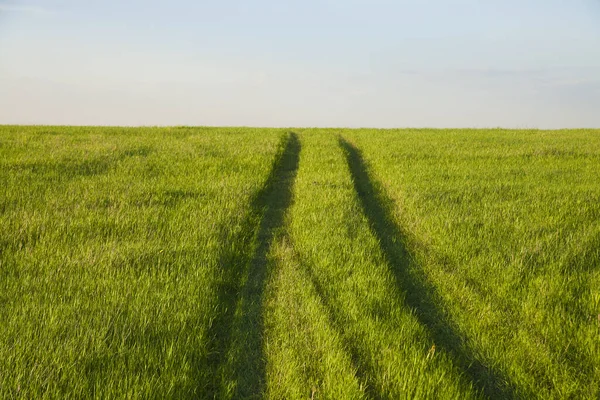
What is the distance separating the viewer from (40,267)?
550 cm

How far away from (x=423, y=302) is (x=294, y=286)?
1.49m

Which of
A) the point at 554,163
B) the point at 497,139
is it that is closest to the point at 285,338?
the point at 554,163

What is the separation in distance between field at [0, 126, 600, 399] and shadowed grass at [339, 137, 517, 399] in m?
0.02

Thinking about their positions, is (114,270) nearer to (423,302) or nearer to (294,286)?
(294,286)

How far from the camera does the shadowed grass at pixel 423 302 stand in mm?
4031

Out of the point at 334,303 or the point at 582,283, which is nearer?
the point at 334,303

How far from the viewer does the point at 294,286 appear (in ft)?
17.7

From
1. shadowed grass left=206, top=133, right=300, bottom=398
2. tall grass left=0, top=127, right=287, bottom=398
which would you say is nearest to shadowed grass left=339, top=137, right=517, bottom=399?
shadowed grass left=206, top=133, right=300, bottom=398

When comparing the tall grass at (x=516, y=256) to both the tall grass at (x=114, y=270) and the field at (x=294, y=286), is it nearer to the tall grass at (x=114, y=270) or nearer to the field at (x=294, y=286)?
the field at (x=294, y=286)

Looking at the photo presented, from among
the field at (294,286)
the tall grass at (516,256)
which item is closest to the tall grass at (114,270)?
the field at (294,286)

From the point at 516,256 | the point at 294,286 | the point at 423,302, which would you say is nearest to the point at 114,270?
the point at 294,286

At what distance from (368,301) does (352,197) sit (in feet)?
14.0

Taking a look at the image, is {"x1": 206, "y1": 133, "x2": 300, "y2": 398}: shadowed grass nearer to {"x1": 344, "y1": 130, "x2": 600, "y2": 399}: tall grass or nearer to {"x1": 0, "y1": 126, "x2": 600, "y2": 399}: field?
{"x1": 0, "y1": 126, "x2": 600, "y2": 399}: field

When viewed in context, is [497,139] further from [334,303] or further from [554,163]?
[334,303]
